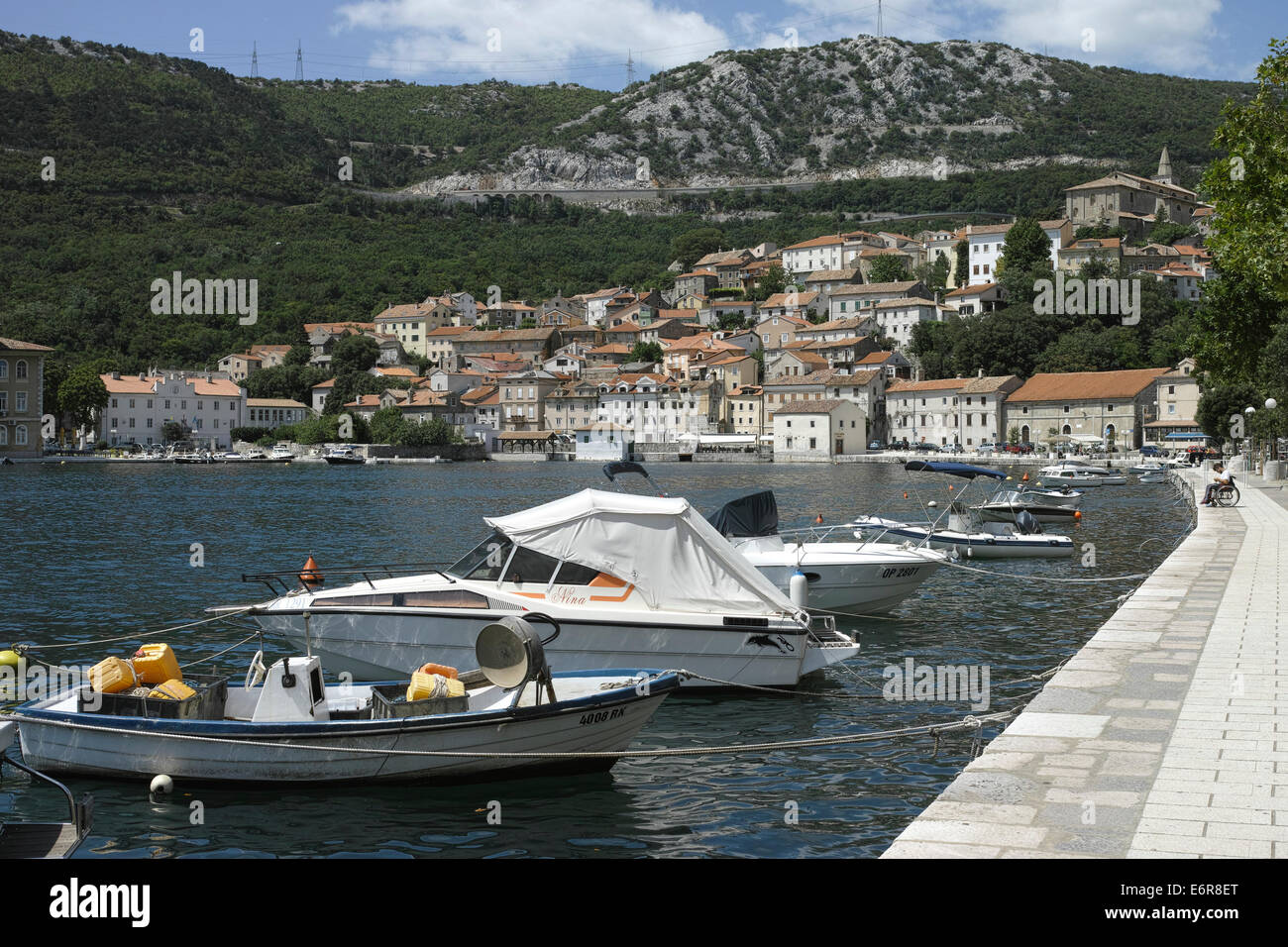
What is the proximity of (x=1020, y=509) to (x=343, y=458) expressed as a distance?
9179cm

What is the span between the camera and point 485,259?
196 meters

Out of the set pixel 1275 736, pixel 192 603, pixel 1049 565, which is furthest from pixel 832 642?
pixel 1049 565

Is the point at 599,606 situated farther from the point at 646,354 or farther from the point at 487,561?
the point at 646,354

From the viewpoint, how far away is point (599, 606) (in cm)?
1427

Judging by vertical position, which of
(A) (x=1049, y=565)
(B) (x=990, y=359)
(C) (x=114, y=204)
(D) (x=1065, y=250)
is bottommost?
(A) (x=1049, y=565)

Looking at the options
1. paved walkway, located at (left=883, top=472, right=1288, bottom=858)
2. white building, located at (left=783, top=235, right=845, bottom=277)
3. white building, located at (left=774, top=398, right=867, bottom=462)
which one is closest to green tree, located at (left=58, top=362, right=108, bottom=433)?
white building, located at (left=774, top=398, right=867, bottom=462)

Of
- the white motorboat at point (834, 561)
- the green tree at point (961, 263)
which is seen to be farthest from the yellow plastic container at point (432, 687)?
the green tree at point (961, 263)

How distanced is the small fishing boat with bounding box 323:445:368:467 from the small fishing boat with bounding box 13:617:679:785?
10981 centimetres

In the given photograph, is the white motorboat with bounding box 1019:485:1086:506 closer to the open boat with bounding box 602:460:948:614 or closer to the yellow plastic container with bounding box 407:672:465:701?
the open boat with bounding box 602:460:948:614

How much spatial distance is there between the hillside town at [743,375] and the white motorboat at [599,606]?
90.6m
